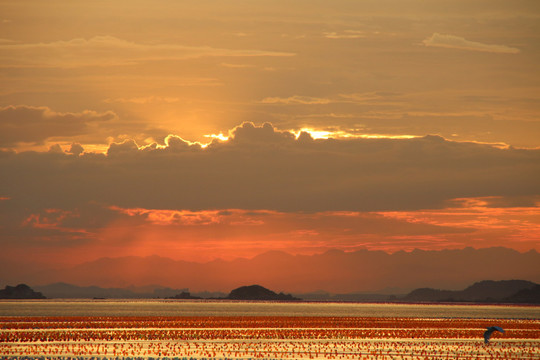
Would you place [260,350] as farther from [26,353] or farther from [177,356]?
[26,353]

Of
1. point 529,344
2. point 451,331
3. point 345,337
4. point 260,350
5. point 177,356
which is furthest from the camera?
point 451,331

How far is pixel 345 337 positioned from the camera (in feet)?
281

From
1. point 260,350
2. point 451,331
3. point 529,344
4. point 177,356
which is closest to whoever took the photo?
point 177,356

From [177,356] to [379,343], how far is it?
82.7 feet

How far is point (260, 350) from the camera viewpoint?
68.4m

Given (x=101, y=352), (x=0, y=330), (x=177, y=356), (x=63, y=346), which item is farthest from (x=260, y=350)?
(x=0, y=330)

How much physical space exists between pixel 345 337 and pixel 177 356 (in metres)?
28.5

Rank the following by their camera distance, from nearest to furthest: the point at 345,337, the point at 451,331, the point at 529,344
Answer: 1. the point at 529,344
2. the point at 345,337
3. the point at 451,331

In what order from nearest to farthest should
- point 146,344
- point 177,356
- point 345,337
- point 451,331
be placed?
1. point 177,356
2. point 146,344
3. point 345,337
4. point 451,331

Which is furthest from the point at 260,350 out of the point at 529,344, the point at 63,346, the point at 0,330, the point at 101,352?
the point at 0,330

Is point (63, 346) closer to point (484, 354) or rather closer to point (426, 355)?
point (426, 355)

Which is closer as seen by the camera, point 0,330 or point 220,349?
point 220,349

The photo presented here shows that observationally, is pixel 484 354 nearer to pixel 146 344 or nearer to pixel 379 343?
pixel 379 343

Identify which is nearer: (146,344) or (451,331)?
(146,344)
